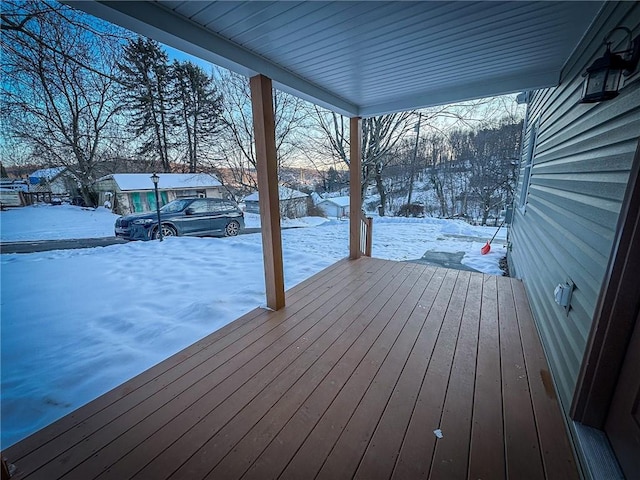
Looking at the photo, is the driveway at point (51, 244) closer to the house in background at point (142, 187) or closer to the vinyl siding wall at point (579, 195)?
the house in background at point (142, 187)

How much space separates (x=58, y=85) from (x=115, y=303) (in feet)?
22.9

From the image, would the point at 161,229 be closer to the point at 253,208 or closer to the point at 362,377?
the point at 362,377

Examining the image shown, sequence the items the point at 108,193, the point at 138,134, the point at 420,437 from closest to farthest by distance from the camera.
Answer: the point at 420,437 < the point at 138,134 < the point at 108,193

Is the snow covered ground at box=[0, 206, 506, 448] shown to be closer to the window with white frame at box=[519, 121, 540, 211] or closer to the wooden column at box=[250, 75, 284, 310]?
the wooden column at box=[250, 75, 284, 310]

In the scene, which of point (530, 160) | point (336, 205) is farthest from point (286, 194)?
point (530, 160)

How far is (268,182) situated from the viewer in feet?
8.18

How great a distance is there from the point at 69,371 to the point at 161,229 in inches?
209

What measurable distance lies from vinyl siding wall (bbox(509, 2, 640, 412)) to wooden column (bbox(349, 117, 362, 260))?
7.64 feet

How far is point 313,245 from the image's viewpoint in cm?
597

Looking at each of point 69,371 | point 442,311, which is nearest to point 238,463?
point 69,371

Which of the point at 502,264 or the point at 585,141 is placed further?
the point at 502,264

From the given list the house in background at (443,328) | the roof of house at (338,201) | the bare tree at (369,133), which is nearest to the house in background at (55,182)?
the bare tree at (369,133)

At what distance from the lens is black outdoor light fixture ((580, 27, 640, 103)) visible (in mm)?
1211

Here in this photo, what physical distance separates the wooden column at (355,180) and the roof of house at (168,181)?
8035 millimetres
